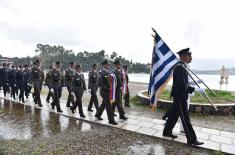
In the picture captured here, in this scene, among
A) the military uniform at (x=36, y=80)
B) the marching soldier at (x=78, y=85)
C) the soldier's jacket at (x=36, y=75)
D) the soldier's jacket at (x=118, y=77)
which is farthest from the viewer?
the soldier's jacket at (x=36, y=75)

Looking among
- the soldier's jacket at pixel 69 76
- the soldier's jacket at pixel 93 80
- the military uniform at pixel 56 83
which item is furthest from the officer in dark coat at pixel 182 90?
the military uniform at pixel 56 83

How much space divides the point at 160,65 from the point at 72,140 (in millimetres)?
3079

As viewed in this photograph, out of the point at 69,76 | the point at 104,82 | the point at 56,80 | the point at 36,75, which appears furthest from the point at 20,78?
the point at 104,82

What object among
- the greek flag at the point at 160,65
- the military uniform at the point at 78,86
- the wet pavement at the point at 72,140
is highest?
the greek flag at the point at 160,65

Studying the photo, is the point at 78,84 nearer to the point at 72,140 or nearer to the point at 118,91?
the point at 118,91

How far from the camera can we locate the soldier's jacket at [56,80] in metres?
11.4

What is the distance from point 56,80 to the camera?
1141cm

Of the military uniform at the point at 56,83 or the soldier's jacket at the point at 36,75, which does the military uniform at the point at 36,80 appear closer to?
the soldier's jacket at the point at 36,75

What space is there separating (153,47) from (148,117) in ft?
10.4

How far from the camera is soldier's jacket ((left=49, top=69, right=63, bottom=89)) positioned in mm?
11383

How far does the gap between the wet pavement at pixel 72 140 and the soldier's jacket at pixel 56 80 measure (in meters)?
2.11

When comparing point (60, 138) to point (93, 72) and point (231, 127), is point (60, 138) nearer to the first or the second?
point (93, 72)

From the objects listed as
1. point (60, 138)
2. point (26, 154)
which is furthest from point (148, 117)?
point (26, 154)

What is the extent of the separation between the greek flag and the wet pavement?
1.36 m
